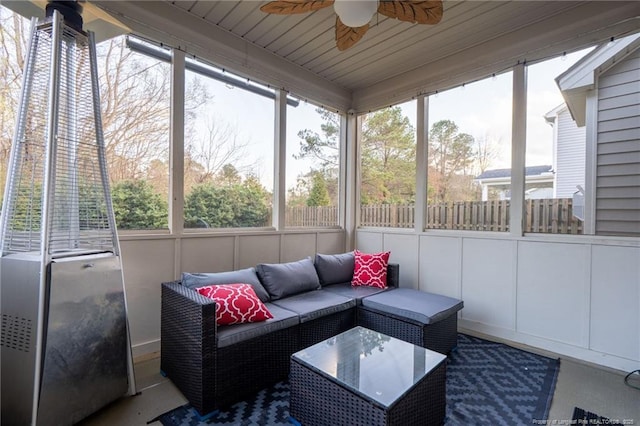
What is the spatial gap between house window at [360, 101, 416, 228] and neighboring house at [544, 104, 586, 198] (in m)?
1.39

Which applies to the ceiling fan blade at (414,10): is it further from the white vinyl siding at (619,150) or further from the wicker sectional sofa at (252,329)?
the wicker sectional sofa at (252,329)

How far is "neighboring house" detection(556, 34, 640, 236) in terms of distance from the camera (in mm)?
2395

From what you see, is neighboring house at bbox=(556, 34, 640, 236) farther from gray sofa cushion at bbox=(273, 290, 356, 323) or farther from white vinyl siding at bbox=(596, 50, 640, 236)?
gray sofa cushion at bbox=(273, 290, 356, 323)

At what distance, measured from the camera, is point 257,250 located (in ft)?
10.7

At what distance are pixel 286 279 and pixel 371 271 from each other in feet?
3.25

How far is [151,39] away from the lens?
2.51 metres

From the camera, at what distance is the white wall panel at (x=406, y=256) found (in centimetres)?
360

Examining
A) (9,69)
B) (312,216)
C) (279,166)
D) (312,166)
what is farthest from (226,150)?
(9,69)

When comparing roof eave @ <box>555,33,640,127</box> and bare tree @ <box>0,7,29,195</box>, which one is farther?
roof eave @ <box>555,33,640,127</box>

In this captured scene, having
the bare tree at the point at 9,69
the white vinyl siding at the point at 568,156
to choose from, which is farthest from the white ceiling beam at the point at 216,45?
the white vinyl siding at the point at 568,156

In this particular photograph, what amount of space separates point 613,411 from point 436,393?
4.02ft

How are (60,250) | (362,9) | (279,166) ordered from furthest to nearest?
(279,166) < (60,250) < (362,9)

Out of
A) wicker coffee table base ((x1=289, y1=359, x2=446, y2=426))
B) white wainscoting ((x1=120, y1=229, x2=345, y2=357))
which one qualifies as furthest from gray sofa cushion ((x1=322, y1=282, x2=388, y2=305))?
wicker coffee table base ((x1=289, y1=359, x2=446, y2=426))

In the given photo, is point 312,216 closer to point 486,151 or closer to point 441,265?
point 441,265
